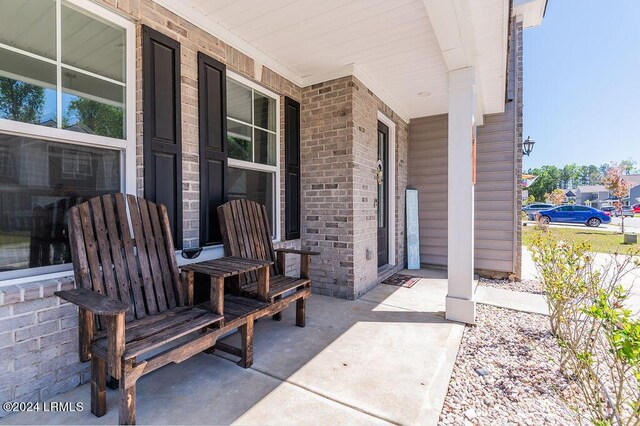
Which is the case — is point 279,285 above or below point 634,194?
below

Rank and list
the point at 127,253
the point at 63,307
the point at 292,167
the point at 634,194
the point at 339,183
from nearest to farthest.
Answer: the point at 63,307
the point at 127,253
the point at 339,183
the point at 292,167
the point at 634,194

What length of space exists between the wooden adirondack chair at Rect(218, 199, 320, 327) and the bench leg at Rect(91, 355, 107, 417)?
3.54ft

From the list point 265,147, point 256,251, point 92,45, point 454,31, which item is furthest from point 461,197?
point 92,45

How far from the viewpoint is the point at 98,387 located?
163 centimetres

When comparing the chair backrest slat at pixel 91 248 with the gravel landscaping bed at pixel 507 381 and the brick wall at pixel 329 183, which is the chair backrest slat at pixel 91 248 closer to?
the gravel landscaping bed at pixel 507 381

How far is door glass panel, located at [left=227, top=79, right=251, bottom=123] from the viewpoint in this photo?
309 cm

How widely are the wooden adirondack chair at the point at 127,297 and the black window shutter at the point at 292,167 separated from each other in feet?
5.81

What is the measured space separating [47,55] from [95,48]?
311 millimetres

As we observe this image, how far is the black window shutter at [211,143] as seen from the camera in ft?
8.75

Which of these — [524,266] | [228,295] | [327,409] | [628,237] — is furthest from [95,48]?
[628,237]

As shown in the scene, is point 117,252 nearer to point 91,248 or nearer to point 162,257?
point 91,248

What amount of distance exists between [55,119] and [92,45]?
62cm

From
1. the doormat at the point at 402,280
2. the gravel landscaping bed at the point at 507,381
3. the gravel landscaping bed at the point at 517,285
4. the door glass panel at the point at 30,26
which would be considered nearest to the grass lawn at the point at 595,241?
the gravel landscaping bed at the point at 517,285

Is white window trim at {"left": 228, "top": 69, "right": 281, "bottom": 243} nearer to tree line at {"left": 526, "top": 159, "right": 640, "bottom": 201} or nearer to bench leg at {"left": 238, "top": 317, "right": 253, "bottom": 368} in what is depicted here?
bench leg at {"left": 238, "top": 317, "right": 253, "bottom": 368}
